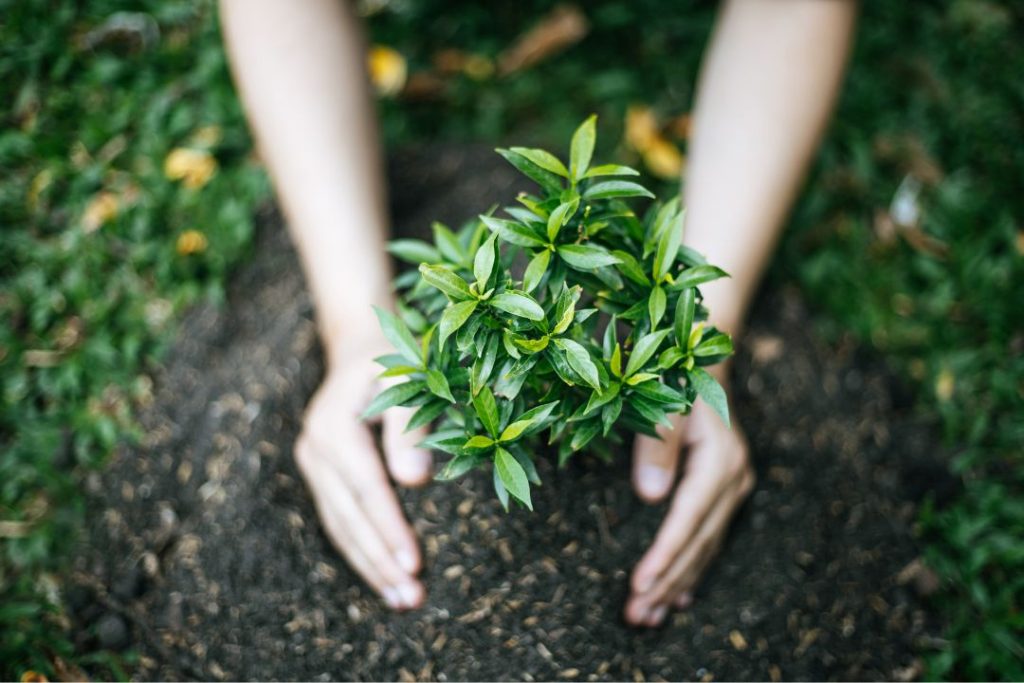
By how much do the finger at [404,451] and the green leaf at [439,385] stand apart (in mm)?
430

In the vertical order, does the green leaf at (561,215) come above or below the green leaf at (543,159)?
below

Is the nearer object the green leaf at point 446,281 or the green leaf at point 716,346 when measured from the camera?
the green leaf at point 446,281

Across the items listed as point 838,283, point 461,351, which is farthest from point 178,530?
point 838,283

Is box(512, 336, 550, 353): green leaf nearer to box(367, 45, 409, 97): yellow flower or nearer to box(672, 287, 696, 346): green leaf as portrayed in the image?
box(672, 287, 696, 346): green leaf

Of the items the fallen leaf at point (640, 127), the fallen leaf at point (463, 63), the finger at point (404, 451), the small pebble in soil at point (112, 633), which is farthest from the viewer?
the fallen leaf at point (463, 63)

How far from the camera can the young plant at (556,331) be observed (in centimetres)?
→ 154

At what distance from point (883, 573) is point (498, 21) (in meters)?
2.63

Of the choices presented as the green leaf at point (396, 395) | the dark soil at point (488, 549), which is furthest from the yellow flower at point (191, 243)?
the green leaf at point (396, 395)

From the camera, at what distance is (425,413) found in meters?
1.72

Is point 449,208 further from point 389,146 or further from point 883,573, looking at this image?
point 883,573

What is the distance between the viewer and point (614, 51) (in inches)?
142

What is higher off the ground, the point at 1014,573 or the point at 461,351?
the point at 461,351

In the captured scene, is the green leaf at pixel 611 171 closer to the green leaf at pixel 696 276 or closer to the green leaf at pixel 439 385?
the green leaf at pixel 696 276

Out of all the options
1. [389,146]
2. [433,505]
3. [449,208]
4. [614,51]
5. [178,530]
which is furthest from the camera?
[614,51]
